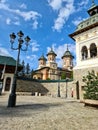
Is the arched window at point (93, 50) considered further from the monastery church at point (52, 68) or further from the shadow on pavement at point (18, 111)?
the monastery church at point (52, 68)

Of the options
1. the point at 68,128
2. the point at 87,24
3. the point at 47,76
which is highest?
the point at 87,24

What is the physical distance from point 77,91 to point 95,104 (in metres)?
10.4

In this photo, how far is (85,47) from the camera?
66.2 ft

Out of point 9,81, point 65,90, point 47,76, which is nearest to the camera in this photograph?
point 65,90

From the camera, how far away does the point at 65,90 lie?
23.2 m

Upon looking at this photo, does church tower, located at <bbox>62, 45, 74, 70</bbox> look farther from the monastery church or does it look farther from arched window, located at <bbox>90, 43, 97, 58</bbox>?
arched window, located at <bbox>90, 43, 97, 58</bbox>

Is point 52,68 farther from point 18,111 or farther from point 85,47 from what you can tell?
point 18,111

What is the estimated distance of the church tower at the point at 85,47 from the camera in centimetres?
1836

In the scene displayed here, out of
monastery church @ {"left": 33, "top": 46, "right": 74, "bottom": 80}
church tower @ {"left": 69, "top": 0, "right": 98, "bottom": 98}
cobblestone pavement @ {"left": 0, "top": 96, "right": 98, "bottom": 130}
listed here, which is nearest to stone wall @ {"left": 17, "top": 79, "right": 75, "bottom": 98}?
church tower @ {"left": 69, "top": 0, "right": 98, "bottom": 98}

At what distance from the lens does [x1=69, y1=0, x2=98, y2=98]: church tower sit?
1836cm

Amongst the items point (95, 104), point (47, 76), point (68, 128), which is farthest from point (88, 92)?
point (47, 76)

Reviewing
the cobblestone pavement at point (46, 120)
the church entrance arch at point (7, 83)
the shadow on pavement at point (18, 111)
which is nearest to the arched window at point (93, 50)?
the cobblestone pavement at point (46, 120)

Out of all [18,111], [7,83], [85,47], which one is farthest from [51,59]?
[18,111]

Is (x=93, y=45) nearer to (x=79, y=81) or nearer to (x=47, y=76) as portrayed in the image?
(x=79, y=81)
